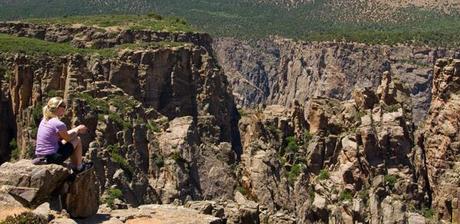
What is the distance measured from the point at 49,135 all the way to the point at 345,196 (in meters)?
40.1

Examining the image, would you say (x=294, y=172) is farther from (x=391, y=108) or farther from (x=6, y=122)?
(x=6, y=122)

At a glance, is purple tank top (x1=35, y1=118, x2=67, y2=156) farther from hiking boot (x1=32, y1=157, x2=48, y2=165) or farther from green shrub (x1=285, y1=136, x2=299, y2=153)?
green shrub (x1=285, y1=136, x2=299, y2=153)

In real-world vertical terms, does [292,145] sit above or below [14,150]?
below

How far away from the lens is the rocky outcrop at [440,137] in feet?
199

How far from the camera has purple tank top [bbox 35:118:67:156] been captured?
22469 millimetres

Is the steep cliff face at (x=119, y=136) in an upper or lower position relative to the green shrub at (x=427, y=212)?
upper

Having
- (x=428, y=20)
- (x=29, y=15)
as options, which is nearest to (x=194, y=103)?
(x=29, y=15)

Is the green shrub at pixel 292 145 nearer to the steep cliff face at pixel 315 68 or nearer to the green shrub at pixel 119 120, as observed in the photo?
the green shrub at pixel 119 120

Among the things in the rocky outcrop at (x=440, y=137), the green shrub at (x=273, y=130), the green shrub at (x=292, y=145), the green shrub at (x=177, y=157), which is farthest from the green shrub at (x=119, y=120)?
the rocky outcrop at (x=440, y=137)

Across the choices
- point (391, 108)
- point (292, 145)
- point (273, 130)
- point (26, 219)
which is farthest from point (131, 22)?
point (26, 219)

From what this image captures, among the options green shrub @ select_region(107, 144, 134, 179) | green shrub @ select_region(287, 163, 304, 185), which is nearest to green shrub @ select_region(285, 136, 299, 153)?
green shrub @ select_region(287, 163, 304, 185)

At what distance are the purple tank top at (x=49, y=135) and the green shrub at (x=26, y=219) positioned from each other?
2078 mm

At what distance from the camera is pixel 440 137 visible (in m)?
62.1

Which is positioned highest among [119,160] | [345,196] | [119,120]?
[119,120]
